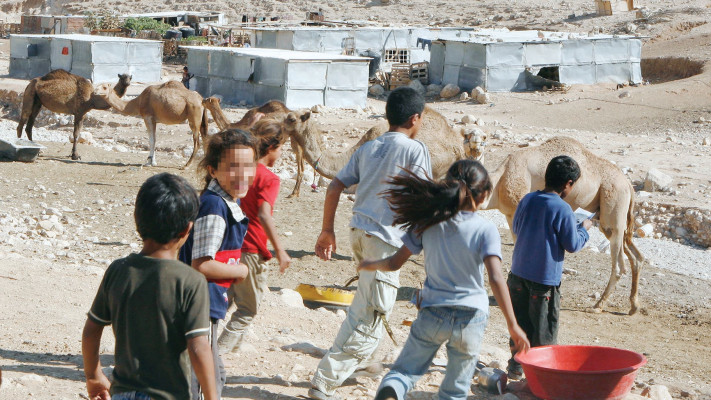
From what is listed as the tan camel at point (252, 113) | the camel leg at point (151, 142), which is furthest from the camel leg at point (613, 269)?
the camel leg at point (151, 142)

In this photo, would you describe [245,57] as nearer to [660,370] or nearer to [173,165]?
[173,165]

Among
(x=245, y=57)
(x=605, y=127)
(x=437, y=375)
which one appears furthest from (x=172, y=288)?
(x=245, y=57)

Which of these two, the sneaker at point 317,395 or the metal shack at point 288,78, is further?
the metal shack at point 288,78

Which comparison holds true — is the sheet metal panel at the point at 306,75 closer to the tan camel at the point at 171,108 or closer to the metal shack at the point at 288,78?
the metal shack at the point at 288,78

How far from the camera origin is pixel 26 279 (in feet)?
25.6

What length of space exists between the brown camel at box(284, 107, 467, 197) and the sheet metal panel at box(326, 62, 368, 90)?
503 inches

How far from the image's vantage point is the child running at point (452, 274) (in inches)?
167

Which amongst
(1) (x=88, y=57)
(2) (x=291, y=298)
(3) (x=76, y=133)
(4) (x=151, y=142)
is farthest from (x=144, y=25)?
(2) (x=291, y=298)

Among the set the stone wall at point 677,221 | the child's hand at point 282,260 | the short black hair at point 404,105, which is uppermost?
the short black hair at point 404,105

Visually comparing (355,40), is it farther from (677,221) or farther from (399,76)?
(677,221)

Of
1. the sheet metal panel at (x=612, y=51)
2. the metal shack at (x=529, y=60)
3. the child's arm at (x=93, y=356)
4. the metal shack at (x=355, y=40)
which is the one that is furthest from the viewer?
the metal shack at (x=355, y=40)

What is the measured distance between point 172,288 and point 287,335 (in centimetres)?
392

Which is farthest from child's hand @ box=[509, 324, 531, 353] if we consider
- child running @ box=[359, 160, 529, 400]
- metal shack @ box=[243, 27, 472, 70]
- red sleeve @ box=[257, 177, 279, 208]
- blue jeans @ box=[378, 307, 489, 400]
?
metal shack @ box=[243, 27, 472, 70]

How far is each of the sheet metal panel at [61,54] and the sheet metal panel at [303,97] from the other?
10.5m
